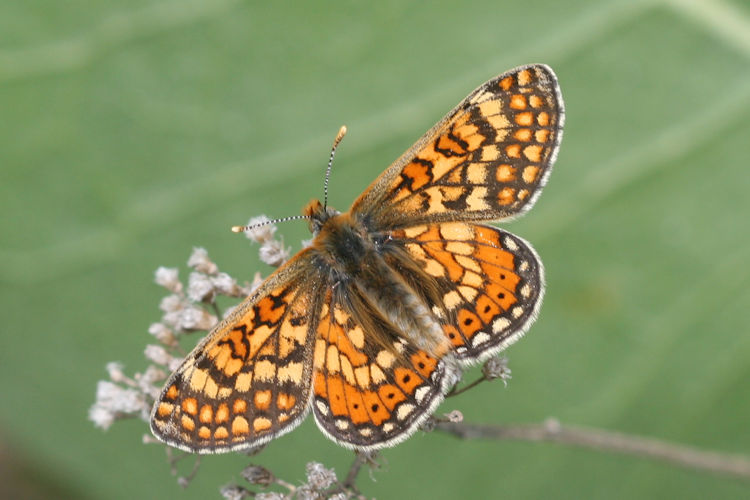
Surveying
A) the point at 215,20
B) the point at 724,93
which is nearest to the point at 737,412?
the point at 724,93

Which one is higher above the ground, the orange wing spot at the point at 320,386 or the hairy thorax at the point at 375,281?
the hairy thorax at the point at 375,281

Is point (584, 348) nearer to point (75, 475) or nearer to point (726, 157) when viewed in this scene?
point (726, 157)

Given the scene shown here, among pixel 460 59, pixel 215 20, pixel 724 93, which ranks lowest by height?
pixel 724 93

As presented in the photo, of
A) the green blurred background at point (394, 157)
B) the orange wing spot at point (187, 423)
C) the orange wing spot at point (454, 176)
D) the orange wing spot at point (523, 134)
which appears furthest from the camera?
the green blurred background at point (394, 157)

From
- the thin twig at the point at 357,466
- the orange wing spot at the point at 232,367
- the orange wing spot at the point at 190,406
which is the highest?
the orange wing spot at the point at 232,367

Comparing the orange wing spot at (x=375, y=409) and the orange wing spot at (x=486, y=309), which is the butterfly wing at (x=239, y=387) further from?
the orange wing spot at (x=486, y=309)

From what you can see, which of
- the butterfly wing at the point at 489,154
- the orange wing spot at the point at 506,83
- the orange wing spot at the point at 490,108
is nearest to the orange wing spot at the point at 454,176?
the butterfly wing at the point at 489,154
